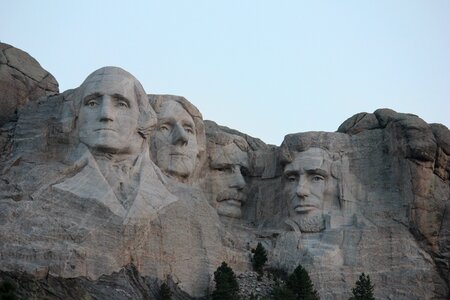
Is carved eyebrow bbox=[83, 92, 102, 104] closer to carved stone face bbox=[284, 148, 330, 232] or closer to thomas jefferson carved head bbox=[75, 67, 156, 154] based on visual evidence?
thomas jefferson carved head bbox=[75, 67, 156, 154]

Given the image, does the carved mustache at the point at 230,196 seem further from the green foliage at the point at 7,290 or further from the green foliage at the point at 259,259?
the green foliage at the point at 7,290

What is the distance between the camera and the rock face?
31.1 metres

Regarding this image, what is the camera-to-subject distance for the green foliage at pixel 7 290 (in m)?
28.0

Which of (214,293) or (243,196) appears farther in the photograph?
(243,196)

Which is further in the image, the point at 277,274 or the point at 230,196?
the point at 230,196

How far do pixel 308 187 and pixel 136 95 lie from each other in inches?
190

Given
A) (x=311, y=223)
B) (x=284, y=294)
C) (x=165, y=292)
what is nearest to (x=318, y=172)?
(x=311, y=223)

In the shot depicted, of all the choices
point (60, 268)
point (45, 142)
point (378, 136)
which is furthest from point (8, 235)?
point (378, 136)

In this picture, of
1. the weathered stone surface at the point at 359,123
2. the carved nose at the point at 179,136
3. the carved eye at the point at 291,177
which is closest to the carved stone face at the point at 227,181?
the carved eye at the point at 291,177

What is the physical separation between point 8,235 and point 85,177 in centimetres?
241

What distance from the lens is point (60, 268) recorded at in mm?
30344

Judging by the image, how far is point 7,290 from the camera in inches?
1117

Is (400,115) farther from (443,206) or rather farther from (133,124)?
(133,124)

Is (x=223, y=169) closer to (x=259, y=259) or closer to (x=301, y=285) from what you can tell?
(x=259, y=259)
